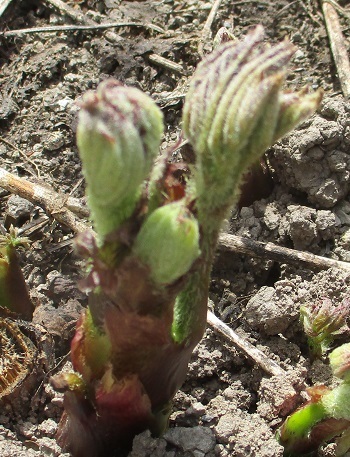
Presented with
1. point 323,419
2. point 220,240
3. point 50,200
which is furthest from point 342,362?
point 50,200

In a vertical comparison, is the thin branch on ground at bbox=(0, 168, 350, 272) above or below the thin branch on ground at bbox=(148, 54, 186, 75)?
below

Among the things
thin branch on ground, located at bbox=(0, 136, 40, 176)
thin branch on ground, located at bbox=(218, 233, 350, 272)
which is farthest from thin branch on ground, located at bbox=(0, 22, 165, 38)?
thin branch on ground, located at bbox=(218, 233, 350, 272)

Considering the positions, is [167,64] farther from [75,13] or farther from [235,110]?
[235,110]

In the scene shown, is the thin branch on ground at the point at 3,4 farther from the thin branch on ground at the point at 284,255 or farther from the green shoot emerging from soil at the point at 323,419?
the green shoot emerging from soil at the point at 323,419

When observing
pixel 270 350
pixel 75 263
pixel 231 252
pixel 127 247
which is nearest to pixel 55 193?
pixel 75 263

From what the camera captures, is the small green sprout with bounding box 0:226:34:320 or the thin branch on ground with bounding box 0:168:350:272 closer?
the small green sprout with bounding box 0:226:34:320

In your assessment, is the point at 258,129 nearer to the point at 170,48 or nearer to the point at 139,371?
the point at 139,371

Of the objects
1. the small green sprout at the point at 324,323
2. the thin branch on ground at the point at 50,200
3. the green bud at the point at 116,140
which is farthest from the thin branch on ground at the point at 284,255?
the green bud at the point at 116,140

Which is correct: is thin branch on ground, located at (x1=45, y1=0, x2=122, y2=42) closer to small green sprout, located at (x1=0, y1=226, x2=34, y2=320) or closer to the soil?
the soil
